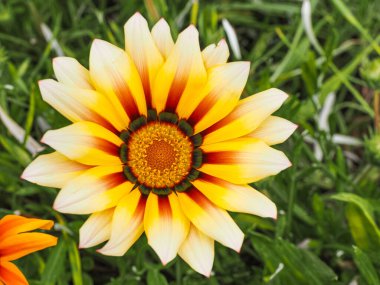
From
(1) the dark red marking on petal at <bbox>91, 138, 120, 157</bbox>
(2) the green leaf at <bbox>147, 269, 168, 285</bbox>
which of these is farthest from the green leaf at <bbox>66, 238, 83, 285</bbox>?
(1) the dark red marking on petal at <bbox>91, 138, 120, 157</bbox>

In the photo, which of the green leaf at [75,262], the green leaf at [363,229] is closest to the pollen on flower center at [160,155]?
the green leaf at [75,262]

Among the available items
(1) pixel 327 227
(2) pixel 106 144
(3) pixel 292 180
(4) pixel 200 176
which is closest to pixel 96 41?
(2) pixel 106 144

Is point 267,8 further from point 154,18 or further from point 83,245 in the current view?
point 83,245

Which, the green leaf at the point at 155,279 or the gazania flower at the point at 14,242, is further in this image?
the green leaf at the point at 155,279

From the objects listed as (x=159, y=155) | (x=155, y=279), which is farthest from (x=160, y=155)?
(x=155, y=279)

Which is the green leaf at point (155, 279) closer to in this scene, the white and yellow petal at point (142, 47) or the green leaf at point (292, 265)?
the green leaf at point (292, 265)

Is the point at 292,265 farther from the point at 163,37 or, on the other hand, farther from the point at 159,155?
the point at 163,37

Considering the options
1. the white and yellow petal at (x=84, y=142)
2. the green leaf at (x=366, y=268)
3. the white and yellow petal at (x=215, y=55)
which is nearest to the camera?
the white and yellow petal at (x=84, y=142)

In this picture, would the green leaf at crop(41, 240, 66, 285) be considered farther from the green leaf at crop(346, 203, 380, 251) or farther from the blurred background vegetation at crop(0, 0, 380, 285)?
the green leaf at crop(346, 203, 380, 251)
